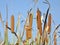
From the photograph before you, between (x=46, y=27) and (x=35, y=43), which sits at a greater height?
(x=46, y=27)

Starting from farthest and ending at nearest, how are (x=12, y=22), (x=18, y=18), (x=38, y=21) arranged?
(x=18, y=18)
(x=12, y=22)
(x=38, y=21)

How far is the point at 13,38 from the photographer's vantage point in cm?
98

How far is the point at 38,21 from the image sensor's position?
2.62 ft

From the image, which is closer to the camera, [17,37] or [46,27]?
[46,27]

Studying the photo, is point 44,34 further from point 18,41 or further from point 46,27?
point 18,41

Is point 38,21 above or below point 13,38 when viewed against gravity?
above

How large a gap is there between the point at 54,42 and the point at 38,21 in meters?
0.21

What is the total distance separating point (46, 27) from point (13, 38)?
265mm

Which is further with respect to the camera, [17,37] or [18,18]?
[18,18]

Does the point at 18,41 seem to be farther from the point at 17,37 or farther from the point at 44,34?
the point at 44,34

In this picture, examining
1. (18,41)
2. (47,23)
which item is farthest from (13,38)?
(47,23)

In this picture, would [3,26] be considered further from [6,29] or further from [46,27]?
[46,27]

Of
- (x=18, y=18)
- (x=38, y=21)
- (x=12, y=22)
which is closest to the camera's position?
(x=38, y=21)

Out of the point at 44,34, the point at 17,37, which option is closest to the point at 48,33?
the point at 44,34
